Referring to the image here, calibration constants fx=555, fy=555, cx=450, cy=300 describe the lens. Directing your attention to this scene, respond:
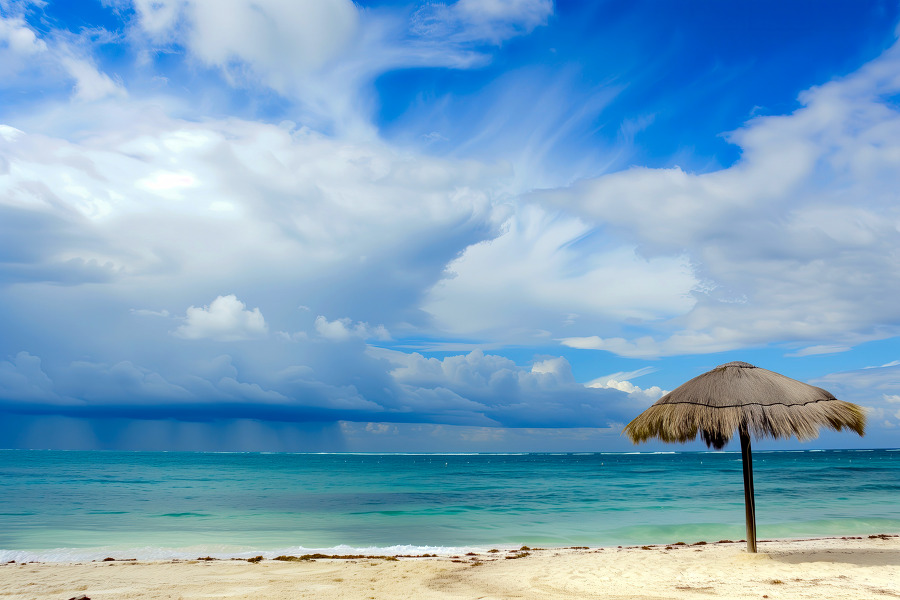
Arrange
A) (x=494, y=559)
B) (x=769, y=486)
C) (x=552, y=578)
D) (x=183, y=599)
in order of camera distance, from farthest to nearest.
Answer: (x=769, y=486) < (x=494, y=559) < (x=552, y=578) < (x=183, y=599)

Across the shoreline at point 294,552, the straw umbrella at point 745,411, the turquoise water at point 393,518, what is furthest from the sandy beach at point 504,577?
the turquoise water at point 393,518

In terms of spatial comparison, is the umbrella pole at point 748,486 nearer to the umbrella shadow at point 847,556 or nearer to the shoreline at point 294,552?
the umbrella shadow at point 847,556

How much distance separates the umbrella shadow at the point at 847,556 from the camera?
8.86 meters

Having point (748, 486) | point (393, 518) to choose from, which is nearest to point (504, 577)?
point (748, 486)

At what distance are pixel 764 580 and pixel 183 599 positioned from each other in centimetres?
782

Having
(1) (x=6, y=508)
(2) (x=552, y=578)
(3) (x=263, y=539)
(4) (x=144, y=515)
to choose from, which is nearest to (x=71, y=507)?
(1) (x=6, y=508)

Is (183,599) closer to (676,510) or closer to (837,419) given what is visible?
(837,419)

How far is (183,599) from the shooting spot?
714 cm

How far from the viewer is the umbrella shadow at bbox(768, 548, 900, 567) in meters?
8.86

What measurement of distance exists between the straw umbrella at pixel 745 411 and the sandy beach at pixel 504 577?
47.1 inches

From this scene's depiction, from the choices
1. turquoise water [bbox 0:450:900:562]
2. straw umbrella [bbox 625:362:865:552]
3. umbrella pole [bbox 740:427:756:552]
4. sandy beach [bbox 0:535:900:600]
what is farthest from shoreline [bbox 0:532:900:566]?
straw umbrella [bbox 625:362:865:552]

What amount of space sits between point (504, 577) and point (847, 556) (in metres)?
6.02

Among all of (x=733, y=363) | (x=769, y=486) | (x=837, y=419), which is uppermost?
(x=733, y=363)

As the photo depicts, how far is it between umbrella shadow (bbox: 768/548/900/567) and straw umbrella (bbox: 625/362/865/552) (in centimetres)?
68
